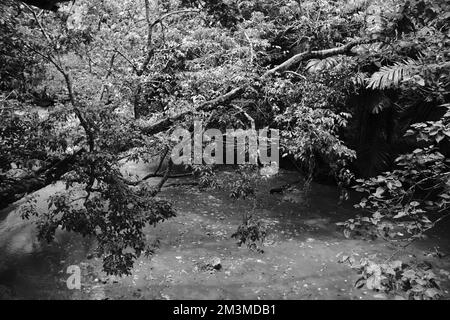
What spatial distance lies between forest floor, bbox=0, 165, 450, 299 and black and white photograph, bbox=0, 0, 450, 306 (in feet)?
0.10

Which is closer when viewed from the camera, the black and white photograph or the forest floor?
the black and white photograph

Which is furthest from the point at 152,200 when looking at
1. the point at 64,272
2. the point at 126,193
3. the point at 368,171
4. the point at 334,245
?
the point at 368,171

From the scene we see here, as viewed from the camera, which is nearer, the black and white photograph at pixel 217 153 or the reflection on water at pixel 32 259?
the black and white photograph at pixel 217 153

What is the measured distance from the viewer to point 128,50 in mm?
7828

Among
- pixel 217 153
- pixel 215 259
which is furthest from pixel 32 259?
pixel 217 153

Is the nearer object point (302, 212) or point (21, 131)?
point (21, 131)

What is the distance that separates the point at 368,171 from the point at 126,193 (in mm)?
5616

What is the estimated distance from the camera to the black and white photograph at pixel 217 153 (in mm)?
4004

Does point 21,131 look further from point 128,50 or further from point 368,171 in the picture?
point 368,171

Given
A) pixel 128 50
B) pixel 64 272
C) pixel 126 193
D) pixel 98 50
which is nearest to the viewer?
pixel 126 193

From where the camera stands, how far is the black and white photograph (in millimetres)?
4004

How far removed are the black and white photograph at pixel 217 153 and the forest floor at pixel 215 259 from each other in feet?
0.10

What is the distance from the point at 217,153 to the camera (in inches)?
368
